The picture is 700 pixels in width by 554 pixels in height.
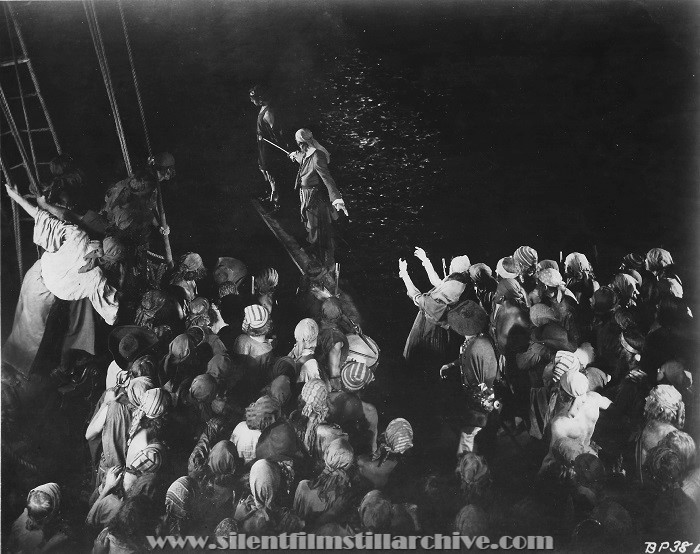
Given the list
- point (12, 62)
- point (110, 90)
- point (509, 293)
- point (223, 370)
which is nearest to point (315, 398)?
point (223, 370)

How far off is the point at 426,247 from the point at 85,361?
239 cm

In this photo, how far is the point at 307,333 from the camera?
5184 mm

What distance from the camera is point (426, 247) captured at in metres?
5.25

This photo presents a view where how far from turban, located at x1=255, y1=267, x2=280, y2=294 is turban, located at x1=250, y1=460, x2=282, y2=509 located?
45.0 inches

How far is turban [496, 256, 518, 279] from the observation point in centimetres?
525

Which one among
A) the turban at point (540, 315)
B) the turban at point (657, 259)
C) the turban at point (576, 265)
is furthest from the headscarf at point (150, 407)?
the turban at point (657, 259)

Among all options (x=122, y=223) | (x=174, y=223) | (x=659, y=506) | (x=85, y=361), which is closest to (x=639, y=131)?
(x=659, y=506)

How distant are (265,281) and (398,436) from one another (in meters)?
1.34

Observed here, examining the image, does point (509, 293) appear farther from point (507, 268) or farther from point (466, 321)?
point (466, 321)

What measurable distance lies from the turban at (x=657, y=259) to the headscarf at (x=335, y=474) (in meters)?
2.40

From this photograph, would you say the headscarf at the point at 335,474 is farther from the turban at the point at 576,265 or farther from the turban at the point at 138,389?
the turban at the point at 576,265

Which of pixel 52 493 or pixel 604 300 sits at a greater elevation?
pixel 604 300

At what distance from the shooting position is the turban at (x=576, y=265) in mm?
5277

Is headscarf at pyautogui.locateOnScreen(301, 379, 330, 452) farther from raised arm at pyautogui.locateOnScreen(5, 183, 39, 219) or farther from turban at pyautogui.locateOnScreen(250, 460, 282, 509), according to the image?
raised arm at pyautogui.locateOnScreen(5, 183, 39, 219)
